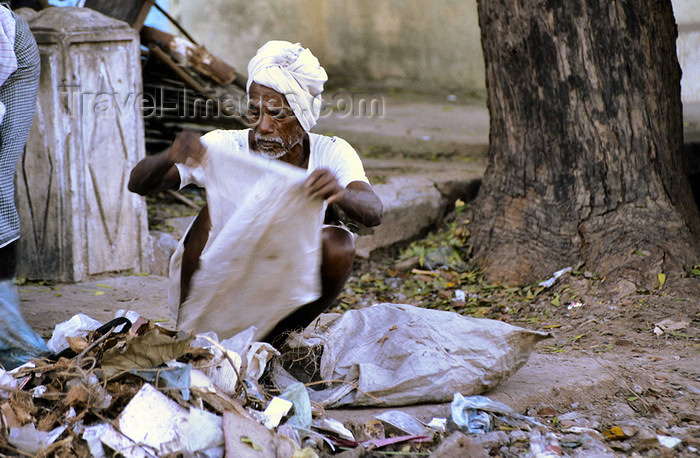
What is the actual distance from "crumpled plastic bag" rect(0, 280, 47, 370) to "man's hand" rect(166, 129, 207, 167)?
91 centimetres

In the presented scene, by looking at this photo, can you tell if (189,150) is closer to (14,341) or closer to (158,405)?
(158,405)

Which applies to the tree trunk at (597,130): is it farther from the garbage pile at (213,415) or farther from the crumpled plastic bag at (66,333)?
the crumpled plastic bag at (66,333)

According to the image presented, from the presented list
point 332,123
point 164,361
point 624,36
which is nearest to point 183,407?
point 164,361

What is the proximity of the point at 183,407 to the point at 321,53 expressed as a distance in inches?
293

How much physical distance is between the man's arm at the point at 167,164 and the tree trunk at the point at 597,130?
229 cm

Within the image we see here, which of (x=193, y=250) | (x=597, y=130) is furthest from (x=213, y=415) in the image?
(x=597, y=130)

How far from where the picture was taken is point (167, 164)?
2.73 m

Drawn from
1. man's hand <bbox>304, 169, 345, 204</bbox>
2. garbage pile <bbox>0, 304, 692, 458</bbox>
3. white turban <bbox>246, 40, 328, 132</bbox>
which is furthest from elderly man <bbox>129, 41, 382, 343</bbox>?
garbage pile <bbox>0, 304, 692, 458</bbox>

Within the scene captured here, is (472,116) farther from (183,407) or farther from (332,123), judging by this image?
(183,407)

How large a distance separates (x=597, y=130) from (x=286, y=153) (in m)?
2.03

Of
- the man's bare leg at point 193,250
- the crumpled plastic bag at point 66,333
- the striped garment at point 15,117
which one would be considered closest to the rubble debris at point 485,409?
the man's bare leg at point 193,250

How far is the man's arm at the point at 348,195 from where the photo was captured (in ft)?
8.39

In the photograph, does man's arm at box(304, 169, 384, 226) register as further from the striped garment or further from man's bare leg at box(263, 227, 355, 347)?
the striped garment

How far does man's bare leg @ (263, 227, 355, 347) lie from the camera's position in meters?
2.88
